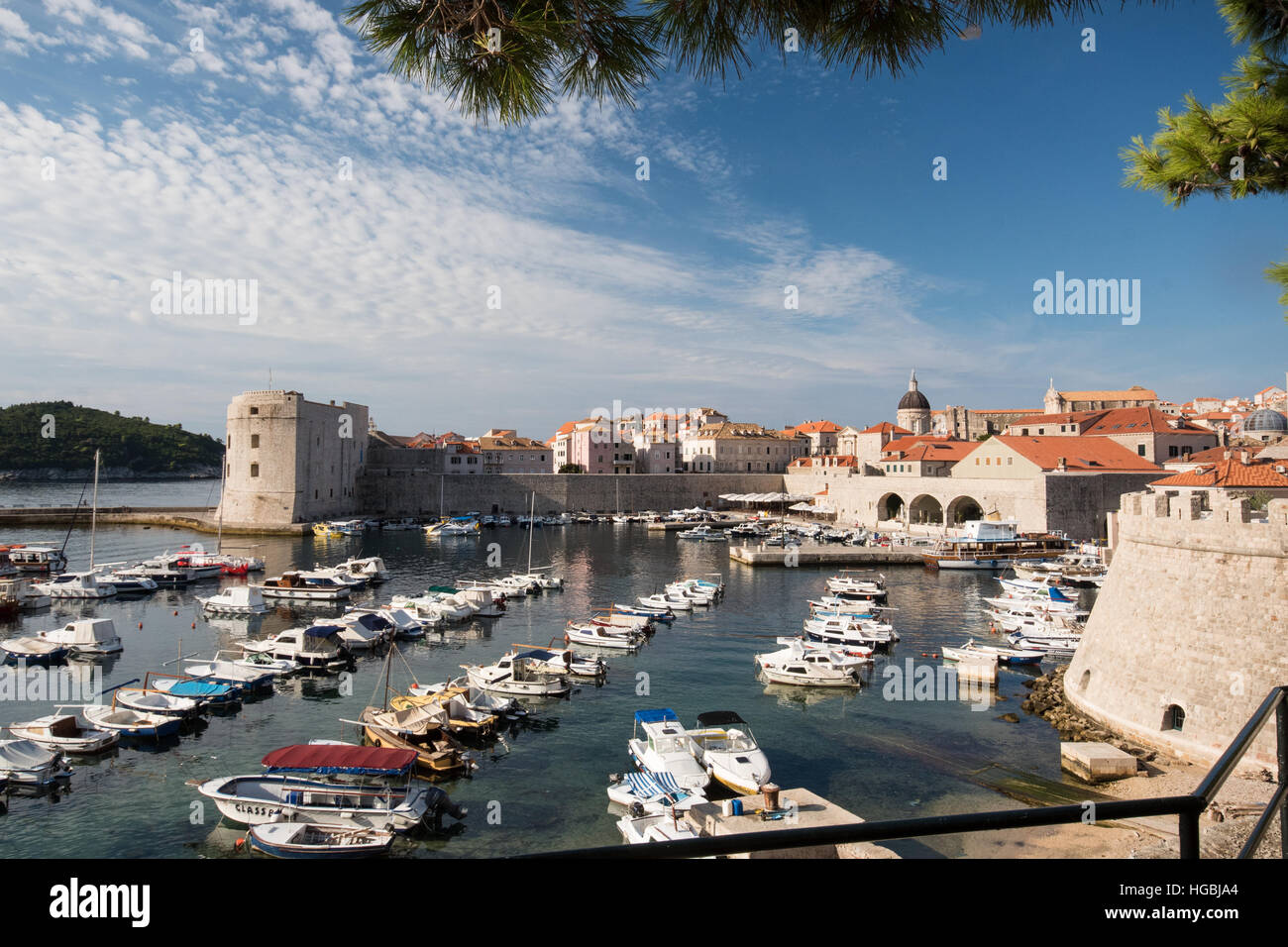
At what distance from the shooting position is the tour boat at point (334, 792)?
10445 mm

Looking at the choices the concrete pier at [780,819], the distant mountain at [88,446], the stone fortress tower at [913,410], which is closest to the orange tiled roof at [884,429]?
the stone fortress tower at [913,410]

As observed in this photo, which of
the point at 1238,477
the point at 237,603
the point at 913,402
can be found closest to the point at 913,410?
the point at 913,402

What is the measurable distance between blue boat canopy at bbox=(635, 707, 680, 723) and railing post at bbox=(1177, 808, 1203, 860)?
12.5 m

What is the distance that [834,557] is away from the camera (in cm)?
3619

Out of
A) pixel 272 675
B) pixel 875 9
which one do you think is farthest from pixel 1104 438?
pixel 875 9

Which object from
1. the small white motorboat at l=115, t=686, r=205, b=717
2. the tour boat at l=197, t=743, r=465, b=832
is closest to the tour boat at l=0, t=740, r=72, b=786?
the small white motorboat at l=115, t=686, r=205, b=717

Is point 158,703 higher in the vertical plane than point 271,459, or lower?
lower

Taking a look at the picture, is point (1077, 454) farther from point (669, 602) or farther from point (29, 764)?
point (29, 764)

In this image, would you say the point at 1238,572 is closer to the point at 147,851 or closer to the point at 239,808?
the point at 239,808

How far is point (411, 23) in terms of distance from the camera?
129 inches

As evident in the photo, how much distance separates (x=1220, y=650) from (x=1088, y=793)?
2.64m

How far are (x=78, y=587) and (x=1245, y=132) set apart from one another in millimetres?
31506

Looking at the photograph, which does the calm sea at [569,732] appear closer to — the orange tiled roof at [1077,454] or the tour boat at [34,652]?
the tour boat at [34,652]

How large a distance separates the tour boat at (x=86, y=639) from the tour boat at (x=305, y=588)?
6374 millimetres
